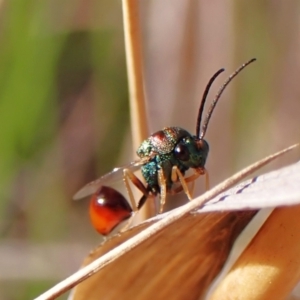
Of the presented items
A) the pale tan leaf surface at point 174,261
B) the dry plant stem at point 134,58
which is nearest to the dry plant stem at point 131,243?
the pale tan leaf surface at point 174,261

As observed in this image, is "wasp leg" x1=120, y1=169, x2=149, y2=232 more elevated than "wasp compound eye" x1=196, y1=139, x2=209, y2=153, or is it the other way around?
"wasp compound eye" x1=196, y1=139, x2=209, y2=153

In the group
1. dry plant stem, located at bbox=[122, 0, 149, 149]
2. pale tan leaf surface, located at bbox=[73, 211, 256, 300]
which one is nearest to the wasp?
dry plant stem, located at bbox=[122, 0, 149, 149]

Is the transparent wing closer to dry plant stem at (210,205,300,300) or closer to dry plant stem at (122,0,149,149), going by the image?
dry plant stem at (122,0,149,149)

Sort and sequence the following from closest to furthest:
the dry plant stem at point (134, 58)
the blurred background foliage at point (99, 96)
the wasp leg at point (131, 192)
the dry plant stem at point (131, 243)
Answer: the dry plant stem at point (131, 243) < the dry plant stem at point (134, 58) < the wasp leg at point (131, 192) < the blurred background foliage at point (99, 96)

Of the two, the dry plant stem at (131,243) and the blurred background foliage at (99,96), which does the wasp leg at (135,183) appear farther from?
the dry plant stem at (131,243)

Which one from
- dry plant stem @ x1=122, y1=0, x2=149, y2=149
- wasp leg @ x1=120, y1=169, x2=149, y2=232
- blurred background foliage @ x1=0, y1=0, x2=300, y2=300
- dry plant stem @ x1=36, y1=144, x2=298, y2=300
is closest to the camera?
dry plant stem @ x1=36, y1=144, x2=298, y2=300

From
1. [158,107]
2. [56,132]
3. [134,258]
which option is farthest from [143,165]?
[134,258]
